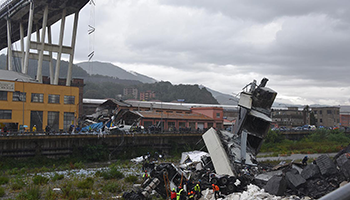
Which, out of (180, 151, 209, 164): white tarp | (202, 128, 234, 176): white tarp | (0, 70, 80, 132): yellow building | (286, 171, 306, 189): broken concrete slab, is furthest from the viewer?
(0, 70, 80, 132): yellow building

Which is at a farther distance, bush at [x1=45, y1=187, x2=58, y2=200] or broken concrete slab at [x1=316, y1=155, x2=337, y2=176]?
bush at [x1=45, y1=187, x2=58, y2=200]

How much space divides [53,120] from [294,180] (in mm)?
31800

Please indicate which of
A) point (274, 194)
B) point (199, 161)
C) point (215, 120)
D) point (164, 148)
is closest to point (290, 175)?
point (274, 194)

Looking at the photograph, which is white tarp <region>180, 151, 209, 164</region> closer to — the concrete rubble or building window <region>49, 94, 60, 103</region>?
the concrete rubble

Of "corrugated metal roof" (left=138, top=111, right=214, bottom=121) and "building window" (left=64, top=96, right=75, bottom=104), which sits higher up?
"building window" (left=64, top=96, right=75, bottom=104)

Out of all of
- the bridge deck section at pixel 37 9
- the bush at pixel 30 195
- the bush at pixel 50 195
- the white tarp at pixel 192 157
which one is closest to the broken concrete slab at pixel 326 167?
the white tarp at pixel 192 157

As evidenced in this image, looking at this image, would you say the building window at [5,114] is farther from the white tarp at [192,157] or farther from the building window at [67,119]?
the white tarp at [192,157]

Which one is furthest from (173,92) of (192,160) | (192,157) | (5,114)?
(192,160)

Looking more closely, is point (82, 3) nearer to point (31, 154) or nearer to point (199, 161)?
point (31, 154)

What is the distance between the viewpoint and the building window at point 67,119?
39.2 m

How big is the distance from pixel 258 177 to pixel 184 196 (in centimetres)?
490

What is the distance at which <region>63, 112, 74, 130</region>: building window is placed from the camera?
39.2 meters

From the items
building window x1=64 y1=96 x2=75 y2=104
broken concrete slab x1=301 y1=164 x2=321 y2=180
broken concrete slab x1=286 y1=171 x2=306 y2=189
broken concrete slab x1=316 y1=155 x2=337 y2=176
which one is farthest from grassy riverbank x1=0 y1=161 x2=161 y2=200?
building window x1=64 y1=96 x2=75 y2=104

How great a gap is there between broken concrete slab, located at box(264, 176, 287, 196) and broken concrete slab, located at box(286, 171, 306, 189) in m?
0.38
